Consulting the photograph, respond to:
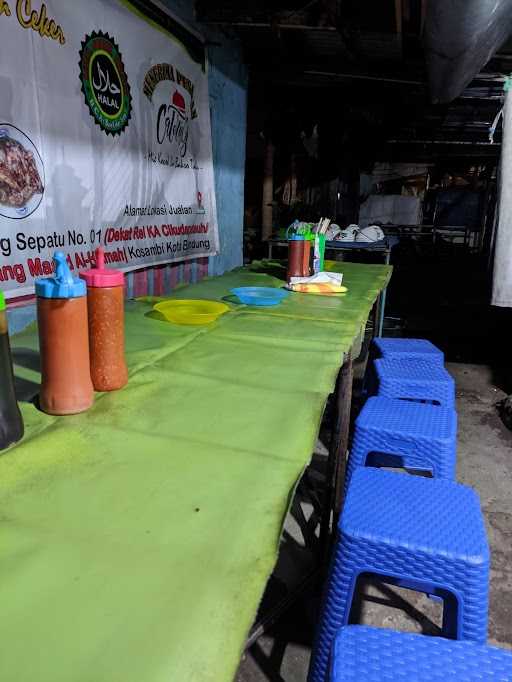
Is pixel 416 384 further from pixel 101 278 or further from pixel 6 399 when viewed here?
pixel 6 399

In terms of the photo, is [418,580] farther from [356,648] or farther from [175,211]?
[175,211]

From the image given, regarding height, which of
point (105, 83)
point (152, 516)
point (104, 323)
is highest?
point (105, 83)

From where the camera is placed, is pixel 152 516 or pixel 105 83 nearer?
pixel 152 516

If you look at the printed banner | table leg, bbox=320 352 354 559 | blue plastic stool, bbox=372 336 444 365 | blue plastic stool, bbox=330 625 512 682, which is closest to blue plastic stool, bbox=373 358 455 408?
blue plastic stool, bbox=372 336 444 365

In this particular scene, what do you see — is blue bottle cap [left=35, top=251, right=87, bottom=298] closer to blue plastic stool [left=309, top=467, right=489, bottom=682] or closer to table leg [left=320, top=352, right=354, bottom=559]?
blue plastic stool [left=309, top=467, right=489, bottom=682]

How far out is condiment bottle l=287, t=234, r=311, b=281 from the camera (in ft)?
8.96

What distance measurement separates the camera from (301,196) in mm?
9805

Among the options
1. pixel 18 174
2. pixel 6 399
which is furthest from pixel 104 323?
pixel 18 174

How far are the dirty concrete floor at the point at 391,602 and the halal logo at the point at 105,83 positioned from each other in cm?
183

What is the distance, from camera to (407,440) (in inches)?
76.0

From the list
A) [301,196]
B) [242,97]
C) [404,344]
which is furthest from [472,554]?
[301,196]

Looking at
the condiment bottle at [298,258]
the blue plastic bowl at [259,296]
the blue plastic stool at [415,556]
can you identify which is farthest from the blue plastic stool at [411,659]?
the condiment bottle at [298,258]

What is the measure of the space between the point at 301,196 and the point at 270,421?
9.20m

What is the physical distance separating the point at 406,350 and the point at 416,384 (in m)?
0.54
